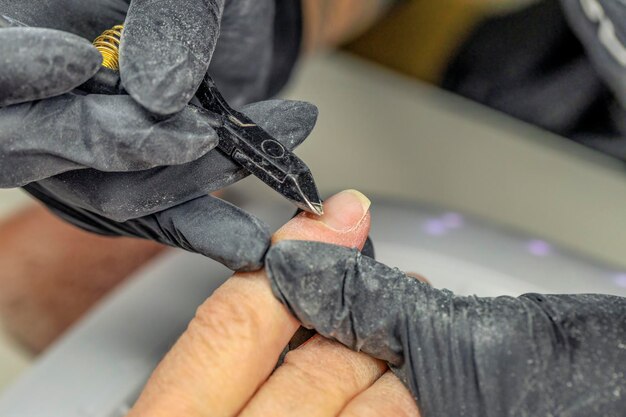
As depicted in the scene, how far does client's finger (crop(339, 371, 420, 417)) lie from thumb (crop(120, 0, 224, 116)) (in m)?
0.29

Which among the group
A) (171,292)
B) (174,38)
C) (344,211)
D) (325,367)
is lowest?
(171,292)

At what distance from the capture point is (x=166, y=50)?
0.52 m

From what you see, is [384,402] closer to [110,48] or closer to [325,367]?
[325,367]

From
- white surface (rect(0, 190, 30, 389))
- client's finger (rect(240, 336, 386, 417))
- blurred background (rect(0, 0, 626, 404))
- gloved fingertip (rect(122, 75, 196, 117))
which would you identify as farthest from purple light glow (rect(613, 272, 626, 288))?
white surface (rect(0, 190, 30, 389))

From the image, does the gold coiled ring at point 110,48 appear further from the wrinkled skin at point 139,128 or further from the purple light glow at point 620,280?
the purple light glow at point 620,280

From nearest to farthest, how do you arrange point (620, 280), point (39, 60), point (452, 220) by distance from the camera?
point (39, 60) → point (620, 280) → point (452, 220)

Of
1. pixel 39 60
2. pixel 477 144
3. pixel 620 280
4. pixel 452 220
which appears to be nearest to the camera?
pixel 39 60

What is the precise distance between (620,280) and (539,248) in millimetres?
108

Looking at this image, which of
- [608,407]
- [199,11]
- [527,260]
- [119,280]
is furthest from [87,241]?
[608,407]

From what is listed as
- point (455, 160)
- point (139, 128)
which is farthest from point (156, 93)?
point (455, 160)

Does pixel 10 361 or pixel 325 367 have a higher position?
pixel 325 367

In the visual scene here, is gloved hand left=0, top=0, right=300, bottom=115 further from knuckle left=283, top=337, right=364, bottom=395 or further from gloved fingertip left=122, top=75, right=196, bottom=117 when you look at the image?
knuckle left=283, top=337, right=364, bottom=395

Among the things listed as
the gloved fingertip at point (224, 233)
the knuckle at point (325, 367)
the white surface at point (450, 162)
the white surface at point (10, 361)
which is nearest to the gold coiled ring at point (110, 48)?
the gloved fingertip at point (224, 233)

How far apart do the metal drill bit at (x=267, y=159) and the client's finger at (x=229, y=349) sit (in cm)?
3
